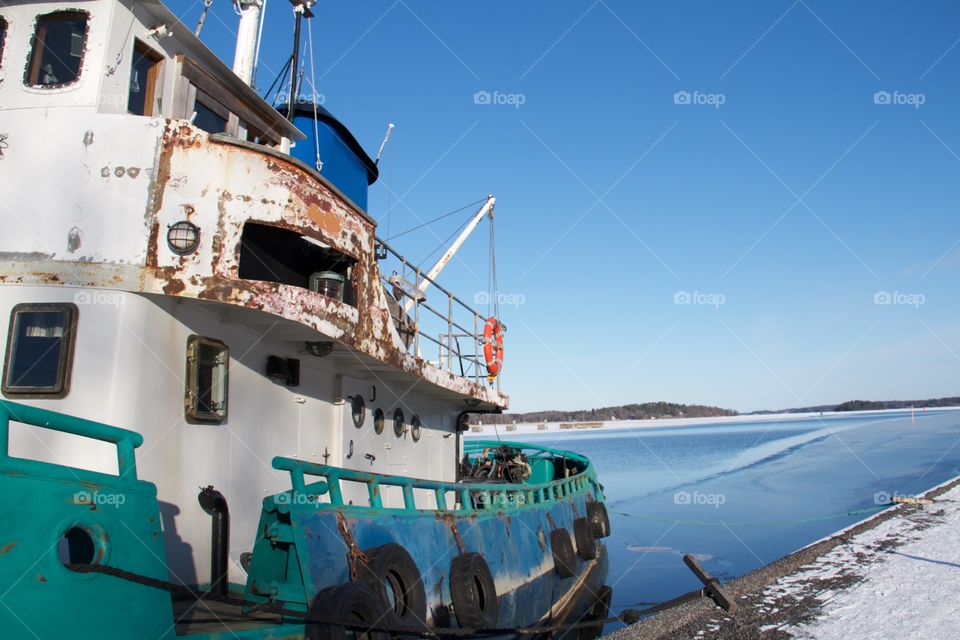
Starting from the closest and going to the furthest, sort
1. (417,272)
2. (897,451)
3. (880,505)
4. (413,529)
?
(413,529)
(417,272)
(880,505)
(897,451)

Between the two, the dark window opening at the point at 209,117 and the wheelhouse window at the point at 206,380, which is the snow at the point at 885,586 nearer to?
the wheelhouse window at the point at 206,380

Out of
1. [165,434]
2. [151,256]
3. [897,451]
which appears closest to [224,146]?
[151,256]

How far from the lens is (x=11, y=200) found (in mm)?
5582

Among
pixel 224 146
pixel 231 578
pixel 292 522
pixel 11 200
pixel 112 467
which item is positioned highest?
pixel 224 146

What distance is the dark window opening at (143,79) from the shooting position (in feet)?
20.9

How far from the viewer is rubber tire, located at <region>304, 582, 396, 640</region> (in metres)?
4.86

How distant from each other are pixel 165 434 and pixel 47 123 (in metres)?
2.88

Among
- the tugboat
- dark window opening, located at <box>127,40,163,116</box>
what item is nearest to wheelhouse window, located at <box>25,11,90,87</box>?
the tugboat

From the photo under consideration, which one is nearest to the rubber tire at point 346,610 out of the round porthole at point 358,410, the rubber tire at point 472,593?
the rubber tire at point 472,593

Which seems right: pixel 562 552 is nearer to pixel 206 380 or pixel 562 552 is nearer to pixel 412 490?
pixel 412 490

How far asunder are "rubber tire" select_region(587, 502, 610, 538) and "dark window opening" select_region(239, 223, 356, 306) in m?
8.71

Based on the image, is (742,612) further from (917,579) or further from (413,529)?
(413,529)

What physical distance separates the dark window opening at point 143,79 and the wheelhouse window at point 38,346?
211 centimetres

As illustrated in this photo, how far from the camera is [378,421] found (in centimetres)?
988
